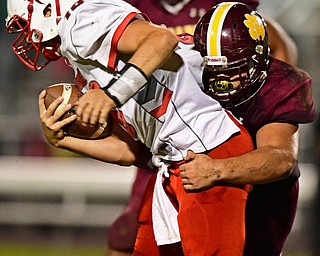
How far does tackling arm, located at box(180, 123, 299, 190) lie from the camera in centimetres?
299

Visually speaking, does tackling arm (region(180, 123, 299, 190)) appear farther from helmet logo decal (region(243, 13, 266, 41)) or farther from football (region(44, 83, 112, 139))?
football (region(44, 83, 112, 139))

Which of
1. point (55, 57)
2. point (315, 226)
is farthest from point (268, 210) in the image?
point (315, 226)

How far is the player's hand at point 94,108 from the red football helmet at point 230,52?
53 cm

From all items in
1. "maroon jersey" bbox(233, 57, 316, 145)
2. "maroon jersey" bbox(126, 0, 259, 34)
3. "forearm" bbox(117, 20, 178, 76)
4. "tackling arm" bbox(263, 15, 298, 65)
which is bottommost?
"maroon jersey" bbox(126, 0, 259, 34)

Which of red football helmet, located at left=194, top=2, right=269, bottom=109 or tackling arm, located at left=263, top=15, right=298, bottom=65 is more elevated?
red football helmet, located at left=194, top=2, right=269, bottom=109

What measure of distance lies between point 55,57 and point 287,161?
0.82 metres

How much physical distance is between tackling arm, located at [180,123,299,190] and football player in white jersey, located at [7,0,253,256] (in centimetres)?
5

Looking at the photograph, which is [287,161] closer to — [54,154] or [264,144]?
[264,144]

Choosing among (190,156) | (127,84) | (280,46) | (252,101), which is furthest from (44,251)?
(127,84)

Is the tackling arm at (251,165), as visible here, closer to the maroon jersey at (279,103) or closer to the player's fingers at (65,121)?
the maroon jersey at (279,103)

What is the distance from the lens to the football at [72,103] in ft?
10.7

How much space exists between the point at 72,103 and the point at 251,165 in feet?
2.09

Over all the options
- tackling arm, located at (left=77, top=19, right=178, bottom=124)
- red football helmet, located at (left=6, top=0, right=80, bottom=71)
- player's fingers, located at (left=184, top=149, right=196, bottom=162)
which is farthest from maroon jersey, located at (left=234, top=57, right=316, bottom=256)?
red football helmet, located at (left=6, top=0, right=80, bottom=71)

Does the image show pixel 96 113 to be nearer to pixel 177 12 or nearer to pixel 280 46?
pixel 280 46
